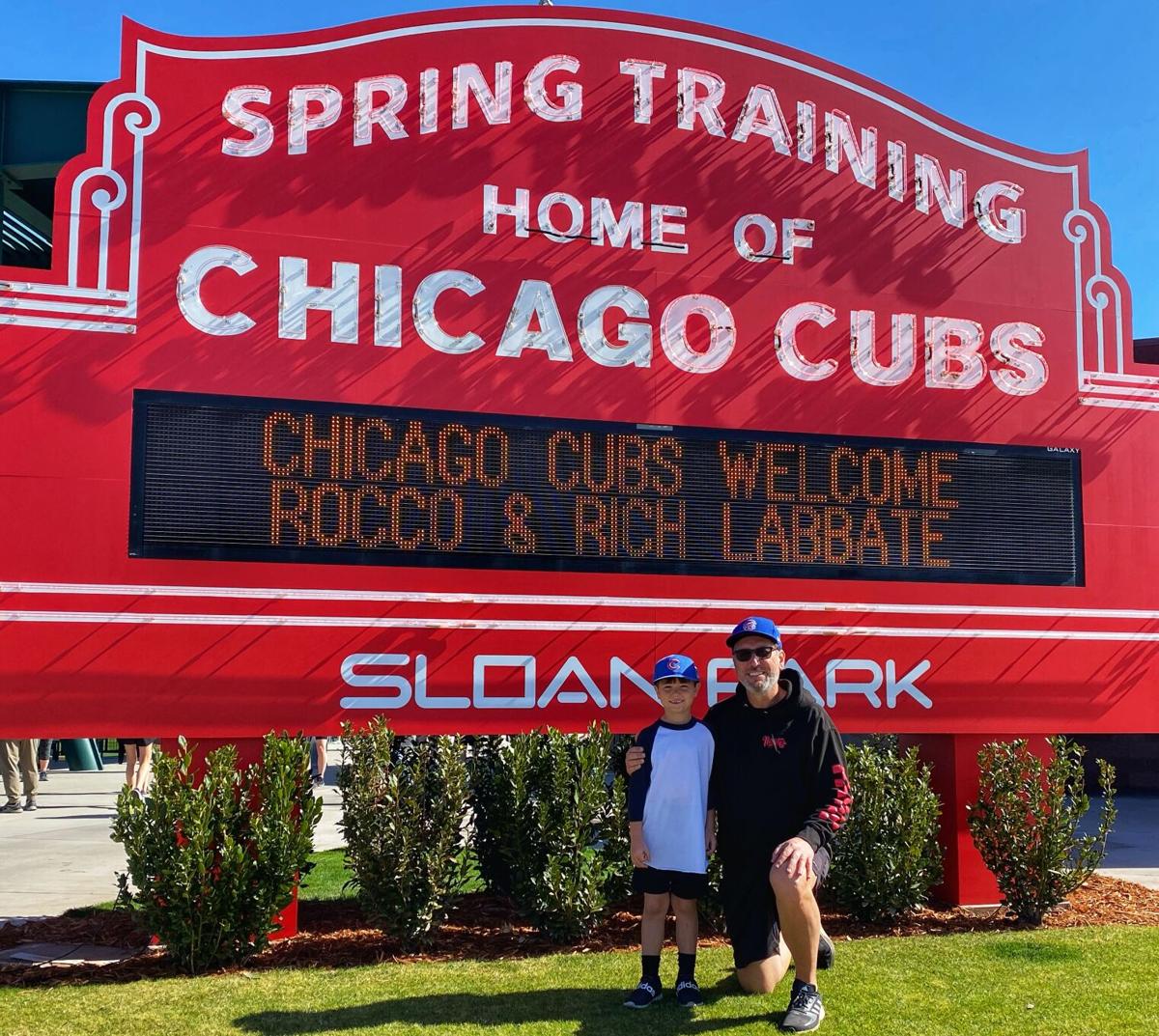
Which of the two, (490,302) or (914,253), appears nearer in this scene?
(490,302)

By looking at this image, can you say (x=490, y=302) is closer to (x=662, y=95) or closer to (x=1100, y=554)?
(x=662, y=95)

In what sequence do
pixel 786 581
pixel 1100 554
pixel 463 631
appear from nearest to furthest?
pixel 463 631 → pixel 786 581 → pixel 1100 554

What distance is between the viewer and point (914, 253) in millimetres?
8633

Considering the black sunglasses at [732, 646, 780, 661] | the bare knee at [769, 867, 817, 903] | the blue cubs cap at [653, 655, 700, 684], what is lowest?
the bare knee at [769, 867, 817, 903]

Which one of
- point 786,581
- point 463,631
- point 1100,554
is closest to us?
point 463,631

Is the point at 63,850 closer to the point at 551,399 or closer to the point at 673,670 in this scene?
the point at 551,399

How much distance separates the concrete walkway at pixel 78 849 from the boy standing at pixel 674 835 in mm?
4298

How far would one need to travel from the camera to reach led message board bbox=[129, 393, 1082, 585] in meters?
7.02

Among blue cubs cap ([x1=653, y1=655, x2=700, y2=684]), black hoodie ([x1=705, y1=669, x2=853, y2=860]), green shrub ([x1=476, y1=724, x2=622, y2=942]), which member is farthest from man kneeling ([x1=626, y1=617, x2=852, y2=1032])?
green shrub ([x1=476, y1=724, x2=622, y2=942])

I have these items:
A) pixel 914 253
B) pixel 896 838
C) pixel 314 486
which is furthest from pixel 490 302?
pixel 896 838

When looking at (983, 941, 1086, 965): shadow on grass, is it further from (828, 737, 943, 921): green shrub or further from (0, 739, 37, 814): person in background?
(0, 739, 37, 814): person in background

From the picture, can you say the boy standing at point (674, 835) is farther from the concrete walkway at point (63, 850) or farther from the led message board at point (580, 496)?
the concrete walkway at point (63, 850)

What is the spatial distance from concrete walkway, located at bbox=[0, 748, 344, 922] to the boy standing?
12.5ft

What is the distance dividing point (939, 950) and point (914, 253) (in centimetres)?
477
